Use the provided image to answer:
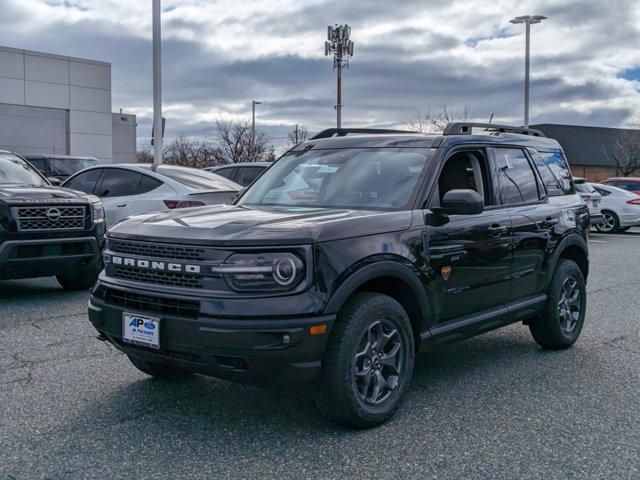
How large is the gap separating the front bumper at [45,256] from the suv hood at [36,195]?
0.43 meters

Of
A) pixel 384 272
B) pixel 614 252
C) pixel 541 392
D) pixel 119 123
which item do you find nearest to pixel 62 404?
pixel 384 272

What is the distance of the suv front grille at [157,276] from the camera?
3828 mm

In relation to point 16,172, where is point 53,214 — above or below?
below

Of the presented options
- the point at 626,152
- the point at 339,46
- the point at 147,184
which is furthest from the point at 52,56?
the point at 626,152

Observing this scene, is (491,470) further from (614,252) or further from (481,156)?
(614,252)

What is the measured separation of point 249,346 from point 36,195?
17.0 feet

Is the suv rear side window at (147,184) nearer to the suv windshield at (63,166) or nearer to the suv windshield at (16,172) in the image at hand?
the suv windshield at (16,172)

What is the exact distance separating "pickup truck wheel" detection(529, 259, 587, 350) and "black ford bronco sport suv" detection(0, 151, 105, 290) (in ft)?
16.4

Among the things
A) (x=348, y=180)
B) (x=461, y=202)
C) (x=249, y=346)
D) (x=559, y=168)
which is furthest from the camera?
(x=559, y=168)

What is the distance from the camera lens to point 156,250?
157 inches

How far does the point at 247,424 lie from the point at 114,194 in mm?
6595

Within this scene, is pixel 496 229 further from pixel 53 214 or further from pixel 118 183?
pixel 118 183

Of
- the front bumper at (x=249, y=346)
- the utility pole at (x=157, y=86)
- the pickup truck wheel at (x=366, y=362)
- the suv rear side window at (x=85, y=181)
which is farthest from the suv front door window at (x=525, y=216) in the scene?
the utility pole at (x=157, y=86)

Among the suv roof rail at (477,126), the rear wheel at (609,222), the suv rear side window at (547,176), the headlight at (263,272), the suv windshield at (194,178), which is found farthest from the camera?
the rear wheel at (609,222)
